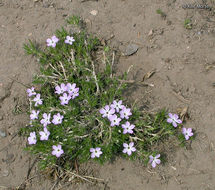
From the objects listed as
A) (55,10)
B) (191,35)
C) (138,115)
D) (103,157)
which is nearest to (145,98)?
(138,115)

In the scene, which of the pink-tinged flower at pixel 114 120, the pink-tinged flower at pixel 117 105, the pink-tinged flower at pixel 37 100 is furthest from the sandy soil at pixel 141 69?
the pink-tinged flower at pixel 114 120

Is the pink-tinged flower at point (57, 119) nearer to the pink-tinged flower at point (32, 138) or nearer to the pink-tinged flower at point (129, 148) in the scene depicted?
the pink-tinged flower at point (32, 138)

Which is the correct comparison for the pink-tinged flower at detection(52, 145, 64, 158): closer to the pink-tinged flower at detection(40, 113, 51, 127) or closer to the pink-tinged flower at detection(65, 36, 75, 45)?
the pink-tinged flower at detection(40, 113, 51, 127)

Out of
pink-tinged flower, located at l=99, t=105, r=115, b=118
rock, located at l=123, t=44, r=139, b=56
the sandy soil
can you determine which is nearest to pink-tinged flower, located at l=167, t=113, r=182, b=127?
the sandy soil

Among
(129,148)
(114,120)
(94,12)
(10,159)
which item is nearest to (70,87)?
(114,120)

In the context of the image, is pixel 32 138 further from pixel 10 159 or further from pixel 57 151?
pixel 10 159

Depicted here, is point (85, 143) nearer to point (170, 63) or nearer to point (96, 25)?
point (170, 63)
